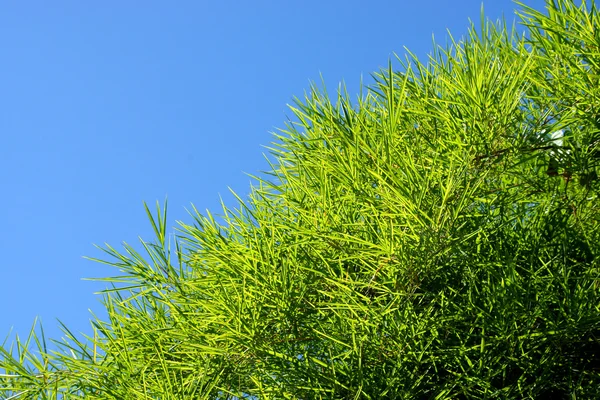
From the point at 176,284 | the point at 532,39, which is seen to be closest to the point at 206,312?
the point at 176,284

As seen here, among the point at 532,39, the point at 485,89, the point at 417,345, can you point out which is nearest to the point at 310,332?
the point at 417,345

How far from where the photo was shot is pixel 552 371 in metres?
0.97

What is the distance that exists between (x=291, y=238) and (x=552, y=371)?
1.36ft

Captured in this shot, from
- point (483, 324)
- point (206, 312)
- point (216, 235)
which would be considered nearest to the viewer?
point (483, 324)

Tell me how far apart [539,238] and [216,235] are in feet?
1.73

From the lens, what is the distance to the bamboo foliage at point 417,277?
3.14 ft

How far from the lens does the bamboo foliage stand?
0.96 metres

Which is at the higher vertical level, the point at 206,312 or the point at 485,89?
the point at 485,89

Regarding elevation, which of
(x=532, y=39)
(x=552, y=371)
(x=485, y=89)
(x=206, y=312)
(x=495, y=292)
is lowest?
(x=552, y=371)

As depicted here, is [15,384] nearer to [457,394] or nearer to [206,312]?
[206,312]

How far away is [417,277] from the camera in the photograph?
0.97m

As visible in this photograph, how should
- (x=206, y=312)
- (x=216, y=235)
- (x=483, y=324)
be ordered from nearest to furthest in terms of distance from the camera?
(x=483, y=324)
(x=206, y=312)
(x=216, y=235)

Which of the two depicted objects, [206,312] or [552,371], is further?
[206,312]

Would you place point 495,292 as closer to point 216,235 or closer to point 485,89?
point 485,89
